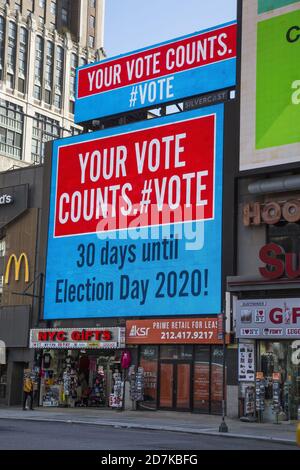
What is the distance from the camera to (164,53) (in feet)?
148

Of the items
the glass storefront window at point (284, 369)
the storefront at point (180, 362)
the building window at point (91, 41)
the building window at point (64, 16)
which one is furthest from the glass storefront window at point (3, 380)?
the building window at point (91, 41)

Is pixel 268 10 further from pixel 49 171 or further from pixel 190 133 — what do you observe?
pixel 49 171

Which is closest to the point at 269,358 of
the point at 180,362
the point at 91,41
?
the point at 180,362

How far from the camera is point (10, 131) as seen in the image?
108875mm

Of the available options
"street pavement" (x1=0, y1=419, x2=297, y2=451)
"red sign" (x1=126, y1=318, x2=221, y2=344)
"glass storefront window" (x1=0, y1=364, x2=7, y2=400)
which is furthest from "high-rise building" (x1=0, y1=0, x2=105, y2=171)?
"street pavement" (x1=0, y1=419, x2=297, y2=451)

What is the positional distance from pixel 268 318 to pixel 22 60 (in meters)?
87.7

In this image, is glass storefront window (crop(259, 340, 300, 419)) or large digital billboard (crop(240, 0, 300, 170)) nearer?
glass storefront window (crop(259, 340, 300, 419))

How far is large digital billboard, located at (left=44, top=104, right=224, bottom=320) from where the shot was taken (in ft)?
128

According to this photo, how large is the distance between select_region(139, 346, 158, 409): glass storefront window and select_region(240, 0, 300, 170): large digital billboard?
428 inches

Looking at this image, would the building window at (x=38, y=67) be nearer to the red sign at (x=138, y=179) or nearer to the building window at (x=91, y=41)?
the building window at (x=91, y=41)

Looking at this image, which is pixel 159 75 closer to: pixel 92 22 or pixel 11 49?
pixel 11 49

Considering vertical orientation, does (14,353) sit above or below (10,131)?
below

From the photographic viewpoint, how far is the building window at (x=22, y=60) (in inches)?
4419

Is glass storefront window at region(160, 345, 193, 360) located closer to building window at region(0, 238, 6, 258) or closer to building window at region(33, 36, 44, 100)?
building window at region(0, 238, 6, 258)
